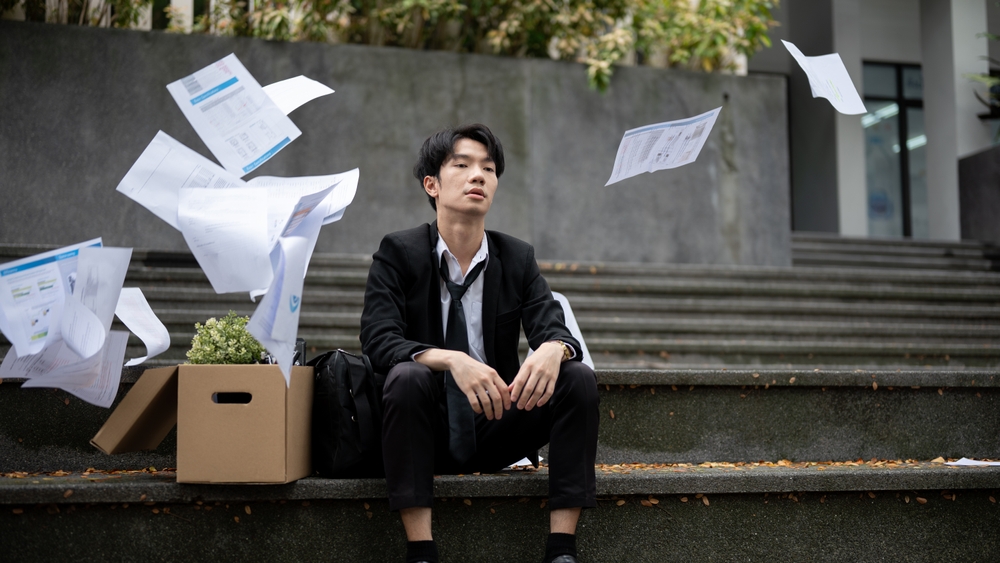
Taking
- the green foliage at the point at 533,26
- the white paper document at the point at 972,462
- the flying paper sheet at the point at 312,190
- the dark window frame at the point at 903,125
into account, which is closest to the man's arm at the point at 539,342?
the flying paper sheet at the point at 312,190

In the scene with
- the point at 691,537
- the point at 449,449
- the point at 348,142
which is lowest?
the point at 691,537

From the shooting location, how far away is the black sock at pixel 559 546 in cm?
187

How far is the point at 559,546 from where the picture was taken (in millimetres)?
1878

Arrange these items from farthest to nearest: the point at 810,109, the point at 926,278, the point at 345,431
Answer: the point at 810,109
the point at 926,278
the point at 345,431

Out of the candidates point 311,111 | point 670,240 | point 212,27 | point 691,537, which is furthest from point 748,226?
point 691,537

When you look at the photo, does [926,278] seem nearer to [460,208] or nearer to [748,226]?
[748,226]

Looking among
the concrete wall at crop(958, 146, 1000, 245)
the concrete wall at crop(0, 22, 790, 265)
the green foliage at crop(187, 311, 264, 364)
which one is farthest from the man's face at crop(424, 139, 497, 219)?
the concrete wall at crop(958, 146, 1000, 245)

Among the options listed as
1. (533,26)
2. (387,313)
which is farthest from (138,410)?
(533,26)

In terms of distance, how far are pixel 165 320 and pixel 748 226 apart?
4.60 metres

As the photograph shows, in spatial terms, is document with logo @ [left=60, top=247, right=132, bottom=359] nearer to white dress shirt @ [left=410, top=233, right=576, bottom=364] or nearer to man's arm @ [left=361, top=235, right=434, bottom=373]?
man's arm @ [left=361, top=235, right=434, bottom=373]

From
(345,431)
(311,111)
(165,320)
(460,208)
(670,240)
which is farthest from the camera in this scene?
(670,240)

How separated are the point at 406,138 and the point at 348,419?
429 centimetres

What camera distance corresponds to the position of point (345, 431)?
2.02m

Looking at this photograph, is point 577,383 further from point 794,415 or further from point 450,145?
point 794,415
